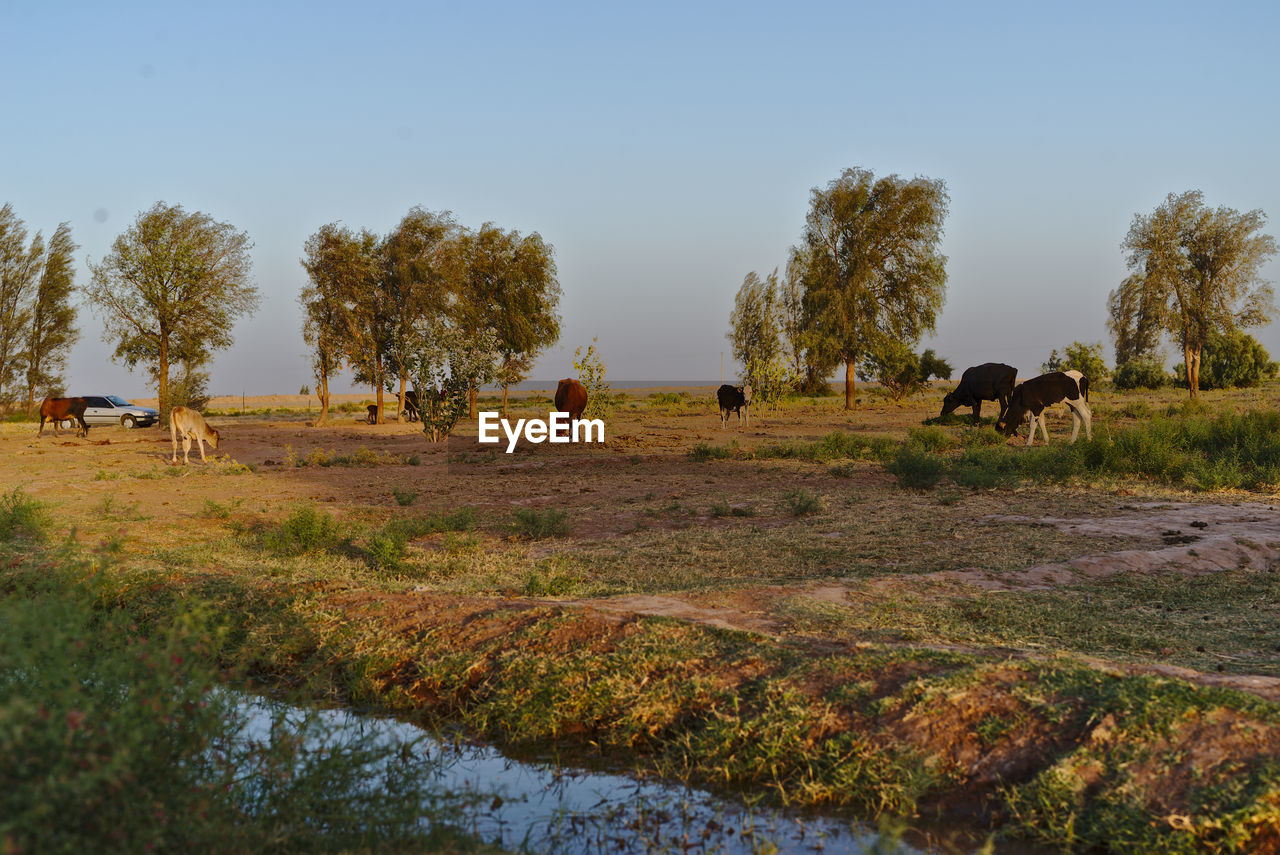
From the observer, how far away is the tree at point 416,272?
36.3 m

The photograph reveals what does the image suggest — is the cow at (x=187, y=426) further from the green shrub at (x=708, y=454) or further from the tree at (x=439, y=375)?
the green shrub at (x=708, y=454)

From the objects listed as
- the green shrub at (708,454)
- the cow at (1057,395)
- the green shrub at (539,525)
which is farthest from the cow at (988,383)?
the green shrub at (539,525)

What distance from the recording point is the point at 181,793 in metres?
2.91

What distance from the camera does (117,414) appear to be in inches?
1453

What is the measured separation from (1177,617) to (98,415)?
40.3m

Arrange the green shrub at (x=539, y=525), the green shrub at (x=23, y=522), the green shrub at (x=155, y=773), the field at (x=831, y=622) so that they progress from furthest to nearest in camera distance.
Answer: the green shrub at (x=539, y=525)
the green shrub at (x=23, y=522)
the field at (x=831, y=622)
the green shrub at (x=155, y=773)

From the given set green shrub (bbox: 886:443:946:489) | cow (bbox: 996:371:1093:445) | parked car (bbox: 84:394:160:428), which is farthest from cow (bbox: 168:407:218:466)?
parked car (bbox: 84:394:160:428)

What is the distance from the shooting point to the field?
3758 mm

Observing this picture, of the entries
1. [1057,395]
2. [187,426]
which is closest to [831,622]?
[1057,395]

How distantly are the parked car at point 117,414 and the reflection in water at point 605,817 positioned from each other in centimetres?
3718

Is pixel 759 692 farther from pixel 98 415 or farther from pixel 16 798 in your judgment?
pixel 98 415

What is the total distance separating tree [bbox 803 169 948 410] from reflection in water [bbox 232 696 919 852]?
36.0 metres

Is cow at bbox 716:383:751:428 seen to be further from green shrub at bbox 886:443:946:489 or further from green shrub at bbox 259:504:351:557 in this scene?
green shrub at bbox 259:504:351:557

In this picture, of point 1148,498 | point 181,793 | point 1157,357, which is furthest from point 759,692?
point 1157,357
